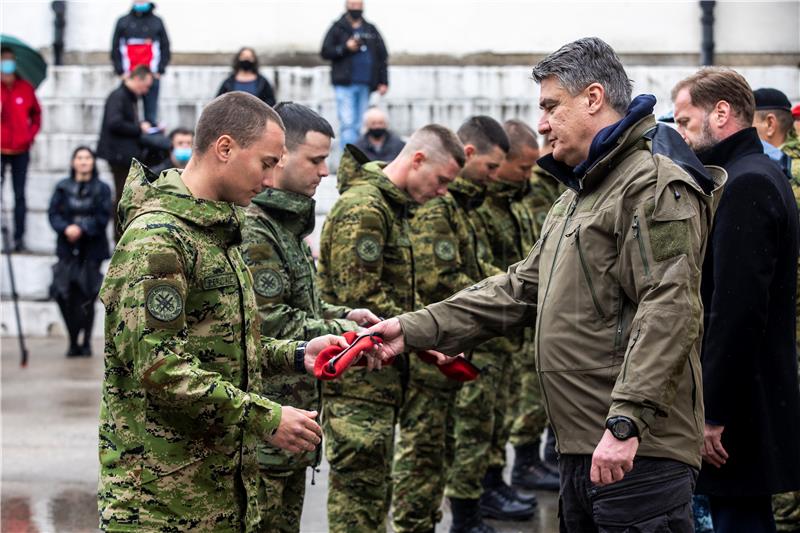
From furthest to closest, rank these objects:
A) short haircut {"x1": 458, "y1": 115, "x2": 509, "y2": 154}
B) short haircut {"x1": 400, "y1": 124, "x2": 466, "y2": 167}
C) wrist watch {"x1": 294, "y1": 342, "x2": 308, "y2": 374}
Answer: short haircut {"x1": 458, "y1": 115, "x2": 509, "y2": 154}, short haircut {"x1": 400, "y1": 124, "x2": 466, "y2": 167}, wrist watch {"x1": 294, "y1": 342, "x2": 308, "y2": 374}

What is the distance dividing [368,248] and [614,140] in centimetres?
210

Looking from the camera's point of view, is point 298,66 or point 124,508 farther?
point 298,66

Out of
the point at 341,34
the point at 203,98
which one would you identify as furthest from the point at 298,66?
the point at 341,34

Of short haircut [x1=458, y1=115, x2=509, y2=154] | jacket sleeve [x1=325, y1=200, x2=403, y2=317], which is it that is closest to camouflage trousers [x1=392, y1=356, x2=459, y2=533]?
jacket sleeve [x1=325, y1=200, x2=403, y2=317]

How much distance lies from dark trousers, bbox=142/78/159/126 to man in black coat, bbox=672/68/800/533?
10.1 metres

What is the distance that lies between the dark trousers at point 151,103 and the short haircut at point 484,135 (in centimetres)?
711

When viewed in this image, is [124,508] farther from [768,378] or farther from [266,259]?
[768,378]

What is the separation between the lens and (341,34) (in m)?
14.6

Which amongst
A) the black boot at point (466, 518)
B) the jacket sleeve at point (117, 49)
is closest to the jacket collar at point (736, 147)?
the black boot at point (466, 518)

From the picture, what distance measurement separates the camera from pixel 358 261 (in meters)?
5.93

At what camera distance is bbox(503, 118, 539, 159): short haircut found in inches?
337

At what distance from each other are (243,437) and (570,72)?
1605 mm

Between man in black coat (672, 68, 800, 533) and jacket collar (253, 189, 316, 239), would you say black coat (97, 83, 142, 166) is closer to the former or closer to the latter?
jacket collar (253, 189, 316, 239)

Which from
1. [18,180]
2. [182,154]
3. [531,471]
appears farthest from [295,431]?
[18,180]
